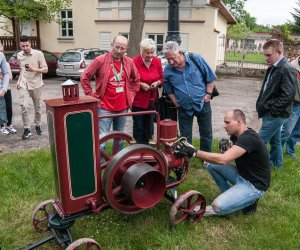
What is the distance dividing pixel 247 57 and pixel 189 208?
742 inches

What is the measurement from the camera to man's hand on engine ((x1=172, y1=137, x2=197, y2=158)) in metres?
3.23

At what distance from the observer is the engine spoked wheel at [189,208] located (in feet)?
11.1

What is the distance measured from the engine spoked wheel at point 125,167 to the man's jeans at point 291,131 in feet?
9.23

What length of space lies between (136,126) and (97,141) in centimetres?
208

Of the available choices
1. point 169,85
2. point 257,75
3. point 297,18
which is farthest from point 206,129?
point 297,18

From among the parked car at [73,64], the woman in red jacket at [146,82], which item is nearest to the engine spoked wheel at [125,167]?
the woman in red jacket at [146,82]

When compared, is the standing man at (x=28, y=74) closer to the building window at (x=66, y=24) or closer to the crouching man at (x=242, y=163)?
the crouching man at (x=242, y=163)

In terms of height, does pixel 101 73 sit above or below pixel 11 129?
above

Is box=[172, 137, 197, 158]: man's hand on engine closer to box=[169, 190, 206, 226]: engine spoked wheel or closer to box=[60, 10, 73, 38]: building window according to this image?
box=[169, 190, 206, 226]: engine spoked wheel

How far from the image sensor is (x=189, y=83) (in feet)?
14.6

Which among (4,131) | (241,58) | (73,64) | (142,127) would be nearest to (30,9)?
(73,64)

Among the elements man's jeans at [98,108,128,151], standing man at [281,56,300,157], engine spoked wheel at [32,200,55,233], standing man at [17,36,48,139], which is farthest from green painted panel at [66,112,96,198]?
standing man at [17,36,48,139]

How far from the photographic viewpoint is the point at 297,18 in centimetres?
2808

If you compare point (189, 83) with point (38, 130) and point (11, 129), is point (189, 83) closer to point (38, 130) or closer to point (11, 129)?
point (38, 130)
